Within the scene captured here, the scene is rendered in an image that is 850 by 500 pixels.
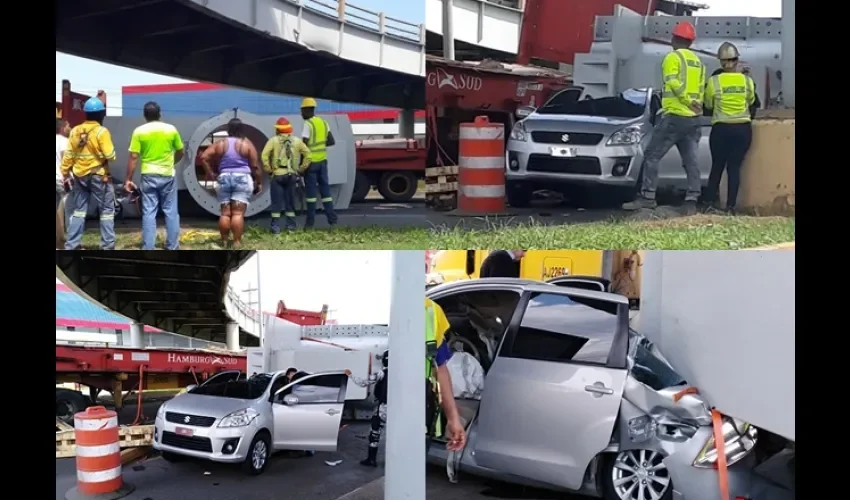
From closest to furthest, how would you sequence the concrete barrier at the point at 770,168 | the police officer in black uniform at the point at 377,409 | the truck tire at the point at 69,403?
the concrete barrier at the point at 770,168 → the police officer in black uniform at the point at 377,409 → the truck tire at the point at 69,403

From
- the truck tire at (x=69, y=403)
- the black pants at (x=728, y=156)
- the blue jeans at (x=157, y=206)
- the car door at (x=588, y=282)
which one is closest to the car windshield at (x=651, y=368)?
the car door at (x=588, y=282)

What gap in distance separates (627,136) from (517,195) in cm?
55

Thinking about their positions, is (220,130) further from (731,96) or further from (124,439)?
(731,96)

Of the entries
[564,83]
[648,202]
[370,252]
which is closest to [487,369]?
[370,252]

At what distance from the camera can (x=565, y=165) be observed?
323cm

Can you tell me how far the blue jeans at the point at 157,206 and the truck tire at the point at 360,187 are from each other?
82cm

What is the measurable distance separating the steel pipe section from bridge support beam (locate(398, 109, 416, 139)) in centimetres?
24

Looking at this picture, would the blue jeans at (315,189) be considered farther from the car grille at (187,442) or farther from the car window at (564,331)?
the car grille at (187,442)

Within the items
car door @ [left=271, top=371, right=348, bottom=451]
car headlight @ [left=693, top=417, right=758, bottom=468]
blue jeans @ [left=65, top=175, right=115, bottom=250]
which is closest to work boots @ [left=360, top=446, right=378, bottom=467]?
car door @ [left=271, top=371, right=348, bottom=451]

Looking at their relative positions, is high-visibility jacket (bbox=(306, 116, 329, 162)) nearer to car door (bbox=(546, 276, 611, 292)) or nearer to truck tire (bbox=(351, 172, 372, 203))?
truck tire (bbox=(351, 172, 372, 203))

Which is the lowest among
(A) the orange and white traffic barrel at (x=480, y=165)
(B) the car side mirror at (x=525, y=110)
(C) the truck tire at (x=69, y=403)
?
(C) the truck tire at (x=69, y=403)

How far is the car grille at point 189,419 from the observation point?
3535 mm

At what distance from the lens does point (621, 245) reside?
3199 mm

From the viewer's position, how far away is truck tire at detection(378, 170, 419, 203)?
314 centimetres
